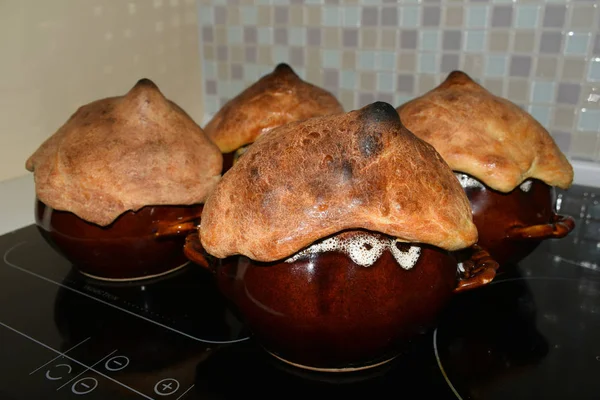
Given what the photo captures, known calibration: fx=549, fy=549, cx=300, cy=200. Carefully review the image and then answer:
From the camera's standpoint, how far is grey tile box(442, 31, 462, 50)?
3.24 ft

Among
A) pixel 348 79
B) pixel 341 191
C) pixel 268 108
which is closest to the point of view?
pixel 341 191

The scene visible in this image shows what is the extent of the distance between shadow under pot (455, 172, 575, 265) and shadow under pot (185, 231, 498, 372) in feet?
0.36

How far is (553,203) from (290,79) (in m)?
0.39

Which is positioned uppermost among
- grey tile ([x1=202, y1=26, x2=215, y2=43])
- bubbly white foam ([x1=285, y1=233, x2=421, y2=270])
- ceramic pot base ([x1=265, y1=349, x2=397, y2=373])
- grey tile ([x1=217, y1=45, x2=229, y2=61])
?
grey tile ([x1=202, y1=26, x2=215, y2=43])

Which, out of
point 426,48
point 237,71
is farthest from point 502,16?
point 237,71

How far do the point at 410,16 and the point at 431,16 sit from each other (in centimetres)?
4

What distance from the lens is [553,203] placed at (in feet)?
2.24

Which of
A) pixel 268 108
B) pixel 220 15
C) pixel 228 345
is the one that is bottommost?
pixel 228 345

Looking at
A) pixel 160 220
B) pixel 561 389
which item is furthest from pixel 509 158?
pixel 160 220

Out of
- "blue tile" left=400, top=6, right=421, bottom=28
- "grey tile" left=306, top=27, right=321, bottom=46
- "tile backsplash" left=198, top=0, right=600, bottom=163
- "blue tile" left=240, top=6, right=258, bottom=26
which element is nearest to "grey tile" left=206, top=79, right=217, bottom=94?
"tile backsplash" left=198, top=0, right=600, bottom=163

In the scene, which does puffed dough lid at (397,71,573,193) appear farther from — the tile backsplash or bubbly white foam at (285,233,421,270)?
the tile backsplash

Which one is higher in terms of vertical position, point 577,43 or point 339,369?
point 577,43

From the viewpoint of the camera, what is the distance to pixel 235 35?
1.20 meters

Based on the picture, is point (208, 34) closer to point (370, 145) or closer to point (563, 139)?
point (563, 139)
